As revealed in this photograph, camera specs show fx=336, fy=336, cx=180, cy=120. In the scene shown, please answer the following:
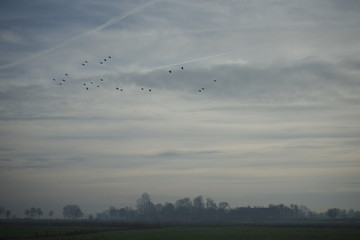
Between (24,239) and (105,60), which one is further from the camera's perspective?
(24,239)

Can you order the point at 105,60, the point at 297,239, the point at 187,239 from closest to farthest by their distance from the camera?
the point at 105,60
the point at 297,239
the point at 187,239

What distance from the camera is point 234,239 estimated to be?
55000 millimetres

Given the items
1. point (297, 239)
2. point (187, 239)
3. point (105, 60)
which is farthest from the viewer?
point (187, 239)

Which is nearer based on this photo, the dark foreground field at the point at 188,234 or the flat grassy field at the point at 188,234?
the flat grassy field at the point at 188,234

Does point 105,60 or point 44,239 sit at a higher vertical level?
point 105,60

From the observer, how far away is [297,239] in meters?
53.1

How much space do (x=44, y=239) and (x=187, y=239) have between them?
2387cm

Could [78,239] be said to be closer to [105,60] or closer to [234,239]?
[234,239]

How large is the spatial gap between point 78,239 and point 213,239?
2232 cm

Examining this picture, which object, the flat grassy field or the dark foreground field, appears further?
the dark foreground field

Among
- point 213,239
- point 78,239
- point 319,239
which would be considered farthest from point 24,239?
point 319,239

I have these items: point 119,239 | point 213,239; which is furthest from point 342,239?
point 119,239

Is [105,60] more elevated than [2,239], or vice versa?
[105,60]

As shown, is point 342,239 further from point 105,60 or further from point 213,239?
point 105,60
